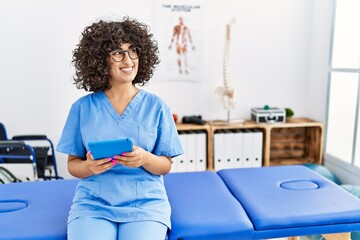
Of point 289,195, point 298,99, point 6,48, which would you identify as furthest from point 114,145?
point 298,99

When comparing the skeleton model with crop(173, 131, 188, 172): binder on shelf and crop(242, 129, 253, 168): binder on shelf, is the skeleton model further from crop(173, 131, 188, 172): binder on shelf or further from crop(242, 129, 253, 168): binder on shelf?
crop(173, 131, 188, 172): binder on shelf

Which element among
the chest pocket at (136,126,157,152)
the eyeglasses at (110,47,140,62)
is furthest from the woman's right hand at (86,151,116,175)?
the eyeglasses at (110,47,140,62)

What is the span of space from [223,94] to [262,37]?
2.13 ft

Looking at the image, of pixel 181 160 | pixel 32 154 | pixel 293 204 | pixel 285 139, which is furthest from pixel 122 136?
pixel 285 139

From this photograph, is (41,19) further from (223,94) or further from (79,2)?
(223,94)

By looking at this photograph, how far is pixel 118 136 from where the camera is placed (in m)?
1.35

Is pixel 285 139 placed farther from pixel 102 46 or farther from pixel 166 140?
pixel 102 46

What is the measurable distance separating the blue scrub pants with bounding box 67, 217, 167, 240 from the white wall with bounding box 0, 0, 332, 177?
1.97 meters

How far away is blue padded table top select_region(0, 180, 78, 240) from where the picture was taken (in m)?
1.29

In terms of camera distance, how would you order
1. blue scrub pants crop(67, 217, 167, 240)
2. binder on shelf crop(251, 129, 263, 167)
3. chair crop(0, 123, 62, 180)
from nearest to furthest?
blue scrub pants crop(67, 217, 167, 240), chair crop(0, 123, 62, 180), binder on shelf crop(251, 129, 263, 167)

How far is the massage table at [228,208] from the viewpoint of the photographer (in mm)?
1336

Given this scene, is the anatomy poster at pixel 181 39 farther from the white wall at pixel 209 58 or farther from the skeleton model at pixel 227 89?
the skeleton model at pixel 227 89

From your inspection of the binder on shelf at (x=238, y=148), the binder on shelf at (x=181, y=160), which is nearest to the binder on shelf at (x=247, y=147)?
the binder on shelf at (x=238, y=148)

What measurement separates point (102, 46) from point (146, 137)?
1.26 ft
